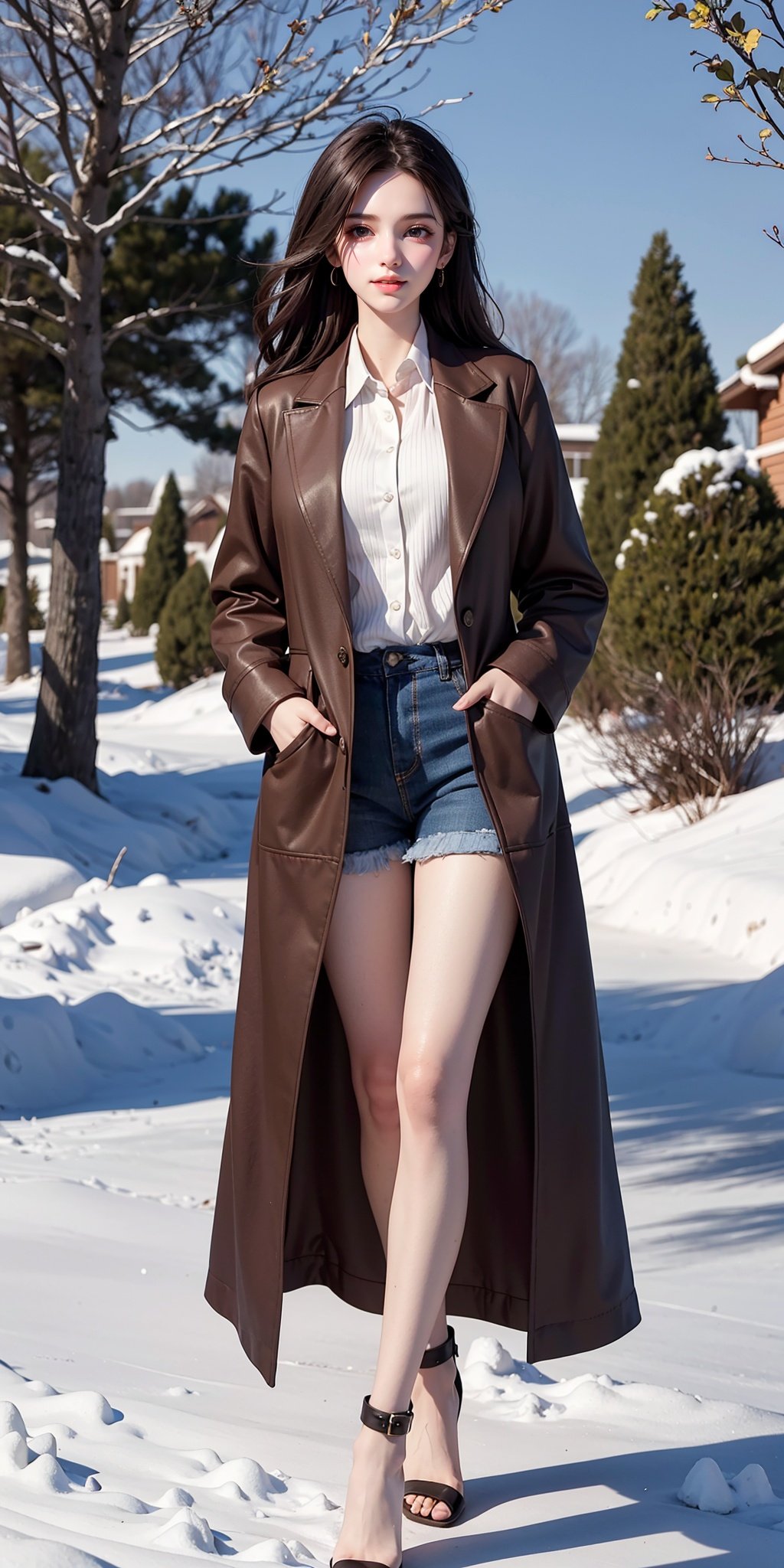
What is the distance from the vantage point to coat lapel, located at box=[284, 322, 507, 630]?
86.4 inches

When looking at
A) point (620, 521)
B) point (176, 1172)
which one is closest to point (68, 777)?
point (176, 1172)

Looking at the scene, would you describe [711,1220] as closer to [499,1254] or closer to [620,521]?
[499,1254]

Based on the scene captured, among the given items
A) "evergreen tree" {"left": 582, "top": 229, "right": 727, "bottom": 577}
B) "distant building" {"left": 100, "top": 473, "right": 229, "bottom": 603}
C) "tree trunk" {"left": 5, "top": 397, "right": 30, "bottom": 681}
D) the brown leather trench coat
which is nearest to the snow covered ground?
the brown leather trench coat

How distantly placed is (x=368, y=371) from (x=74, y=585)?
9.54 metres

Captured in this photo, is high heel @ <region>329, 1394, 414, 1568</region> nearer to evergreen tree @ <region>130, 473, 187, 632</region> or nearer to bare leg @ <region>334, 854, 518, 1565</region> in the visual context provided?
bare leg @ <region>334, 854, 518, 1565</region>

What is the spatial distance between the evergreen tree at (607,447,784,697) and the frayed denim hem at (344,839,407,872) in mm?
9612

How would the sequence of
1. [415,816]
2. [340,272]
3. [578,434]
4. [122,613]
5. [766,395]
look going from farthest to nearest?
[122,613] < [578,434] < [766,395] < [340,272] < [415,816]

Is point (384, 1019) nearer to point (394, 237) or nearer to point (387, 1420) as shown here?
point (387, 1420)

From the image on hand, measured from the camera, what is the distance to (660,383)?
18031mm

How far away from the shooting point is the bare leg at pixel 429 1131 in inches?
79.5

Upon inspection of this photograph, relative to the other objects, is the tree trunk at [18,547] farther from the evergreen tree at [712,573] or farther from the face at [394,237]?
the face at [394,237]

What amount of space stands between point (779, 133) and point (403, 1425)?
6.70 feet

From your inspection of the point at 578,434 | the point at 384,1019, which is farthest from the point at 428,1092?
the point at 578,434

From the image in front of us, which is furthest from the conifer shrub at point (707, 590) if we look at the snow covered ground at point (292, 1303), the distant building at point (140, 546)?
the distant building at point (140, 546)
